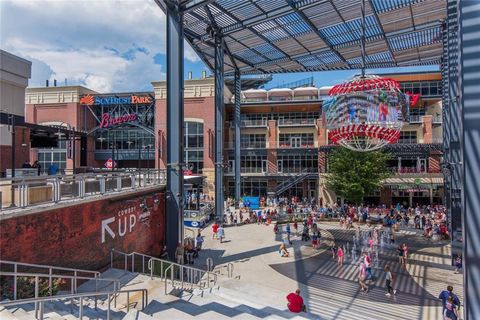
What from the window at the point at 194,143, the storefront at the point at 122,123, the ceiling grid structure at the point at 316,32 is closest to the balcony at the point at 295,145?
the ceiling grid structure at the point at 316,32

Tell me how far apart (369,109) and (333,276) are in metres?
8.19

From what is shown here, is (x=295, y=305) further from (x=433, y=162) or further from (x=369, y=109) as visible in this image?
(x=433, y=162)

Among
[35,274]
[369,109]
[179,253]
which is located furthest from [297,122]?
[35,274]

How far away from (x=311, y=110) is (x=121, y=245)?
3854 cm

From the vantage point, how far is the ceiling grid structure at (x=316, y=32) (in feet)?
82.8

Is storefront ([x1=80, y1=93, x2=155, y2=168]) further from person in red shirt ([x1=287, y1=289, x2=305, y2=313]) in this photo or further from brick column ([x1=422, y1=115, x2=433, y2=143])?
person in red shirt ([x1=287, y1=289, x2=305, y2=313])

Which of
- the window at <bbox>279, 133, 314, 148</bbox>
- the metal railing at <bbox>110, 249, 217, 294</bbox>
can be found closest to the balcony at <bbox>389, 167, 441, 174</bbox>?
the window at <bbox>279, 133, 314, 148</bbox>

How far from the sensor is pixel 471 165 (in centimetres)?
534

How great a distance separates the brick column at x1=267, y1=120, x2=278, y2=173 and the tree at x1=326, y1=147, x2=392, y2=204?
11425mm

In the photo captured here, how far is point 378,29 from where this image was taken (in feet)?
95.1

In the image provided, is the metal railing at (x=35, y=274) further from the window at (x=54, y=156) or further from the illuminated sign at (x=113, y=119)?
the window at (x=54, y=156)

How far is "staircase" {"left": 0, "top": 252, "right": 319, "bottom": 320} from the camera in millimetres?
7422

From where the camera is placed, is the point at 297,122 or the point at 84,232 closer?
the point at 84,232

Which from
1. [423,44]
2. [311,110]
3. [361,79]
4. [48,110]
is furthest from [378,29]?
[48,110]
